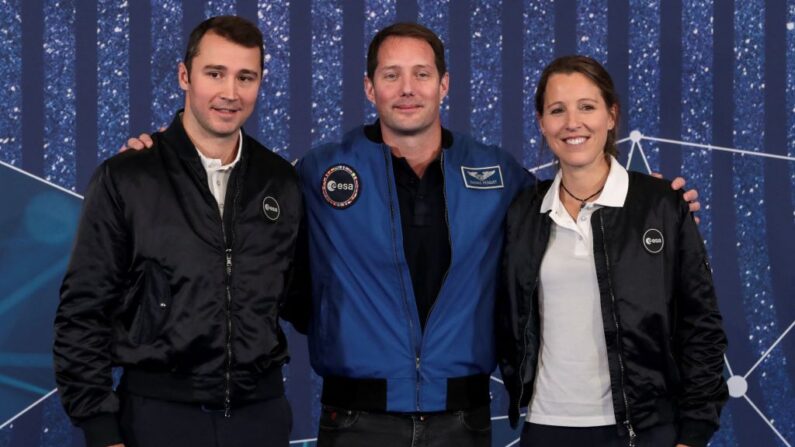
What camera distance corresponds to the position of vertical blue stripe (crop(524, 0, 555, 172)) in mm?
3410

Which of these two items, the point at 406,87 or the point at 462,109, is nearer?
the point at 406,87

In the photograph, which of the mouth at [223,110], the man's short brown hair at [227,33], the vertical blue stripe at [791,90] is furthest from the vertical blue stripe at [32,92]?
the vertical blue stripe at [791,90]

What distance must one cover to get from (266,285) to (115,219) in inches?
12.6

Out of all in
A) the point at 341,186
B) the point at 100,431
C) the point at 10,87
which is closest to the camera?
the point at 100,431

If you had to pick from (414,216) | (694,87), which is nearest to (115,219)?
(414,216)

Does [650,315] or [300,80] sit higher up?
[300,80]

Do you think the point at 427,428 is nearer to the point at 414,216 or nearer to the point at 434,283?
the point at 434,283

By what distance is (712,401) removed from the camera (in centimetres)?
227

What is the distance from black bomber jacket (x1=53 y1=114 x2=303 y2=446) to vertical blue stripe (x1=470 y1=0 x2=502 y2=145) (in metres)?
1.30

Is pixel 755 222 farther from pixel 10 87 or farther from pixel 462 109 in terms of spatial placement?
pixel 10 87

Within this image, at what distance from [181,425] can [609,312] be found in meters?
0.87

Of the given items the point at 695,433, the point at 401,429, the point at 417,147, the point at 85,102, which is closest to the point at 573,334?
the point at 695,433

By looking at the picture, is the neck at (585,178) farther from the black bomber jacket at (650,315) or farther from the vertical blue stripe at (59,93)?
the vertical blue stripe at (59,93)

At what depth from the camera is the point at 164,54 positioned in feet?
10.8
